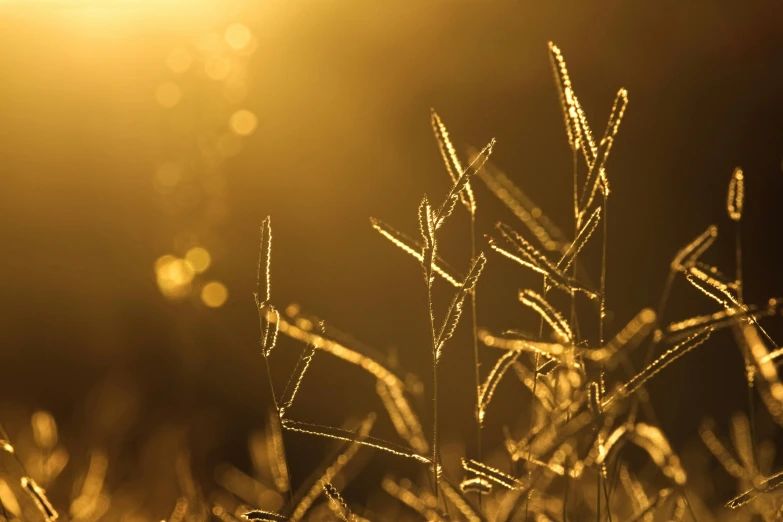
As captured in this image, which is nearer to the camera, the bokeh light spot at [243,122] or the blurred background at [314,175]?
the blurred background at [314,175]

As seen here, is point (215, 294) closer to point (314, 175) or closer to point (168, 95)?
point (314, 175)

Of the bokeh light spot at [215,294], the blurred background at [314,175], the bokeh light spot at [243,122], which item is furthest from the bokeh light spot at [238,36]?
the bokeh light spot at [215,294]

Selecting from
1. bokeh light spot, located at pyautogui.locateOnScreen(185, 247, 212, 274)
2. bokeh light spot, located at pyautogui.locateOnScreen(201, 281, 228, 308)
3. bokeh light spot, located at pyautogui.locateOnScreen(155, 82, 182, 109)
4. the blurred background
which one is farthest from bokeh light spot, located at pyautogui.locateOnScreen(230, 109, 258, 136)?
bokeh light spot, located at pyautogui.locateOnScreen(201, 281, 228, 308)

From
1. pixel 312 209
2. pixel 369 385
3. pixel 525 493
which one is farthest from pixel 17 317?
pixel 525 493

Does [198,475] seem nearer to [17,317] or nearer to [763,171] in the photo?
[17,317]

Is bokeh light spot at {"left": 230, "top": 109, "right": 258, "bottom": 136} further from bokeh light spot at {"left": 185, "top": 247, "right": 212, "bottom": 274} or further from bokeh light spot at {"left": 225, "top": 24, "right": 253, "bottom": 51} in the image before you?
bokeh light spot at {"left": 185, "top": 247, "right": 212, "bottom": 274}

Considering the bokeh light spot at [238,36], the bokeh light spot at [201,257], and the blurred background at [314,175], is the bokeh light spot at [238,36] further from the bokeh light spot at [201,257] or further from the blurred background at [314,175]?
the bokeh light spot at [201,257]
